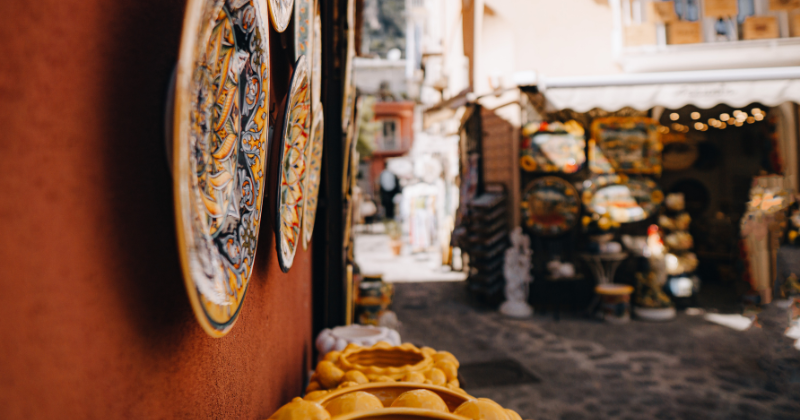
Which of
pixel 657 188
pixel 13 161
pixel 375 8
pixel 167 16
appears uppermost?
pixel 375 8

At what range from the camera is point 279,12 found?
2.78ft

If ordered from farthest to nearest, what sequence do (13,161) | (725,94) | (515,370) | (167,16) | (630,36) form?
(630,36)
(725,94)
(515,370)
(167,16)
(13,161)

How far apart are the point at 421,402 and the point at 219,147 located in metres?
0.57

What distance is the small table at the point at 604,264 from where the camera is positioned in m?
6.09

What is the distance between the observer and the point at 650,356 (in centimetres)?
456

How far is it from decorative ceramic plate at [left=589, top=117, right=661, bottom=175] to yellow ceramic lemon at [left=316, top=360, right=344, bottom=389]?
6.28 metres

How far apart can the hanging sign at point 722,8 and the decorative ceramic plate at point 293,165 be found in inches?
286

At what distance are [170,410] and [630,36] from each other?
7317 millimetres

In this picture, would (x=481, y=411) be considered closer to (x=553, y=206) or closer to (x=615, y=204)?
(x=553, y=206)

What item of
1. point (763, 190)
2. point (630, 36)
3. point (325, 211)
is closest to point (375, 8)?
point (630, 36)

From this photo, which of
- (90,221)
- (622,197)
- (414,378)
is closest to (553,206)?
(622,197)

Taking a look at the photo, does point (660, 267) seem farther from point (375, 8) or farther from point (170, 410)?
point (375, 8)

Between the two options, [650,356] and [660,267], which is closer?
[650,356]

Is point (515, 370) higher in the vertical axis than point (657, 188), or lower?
lower
